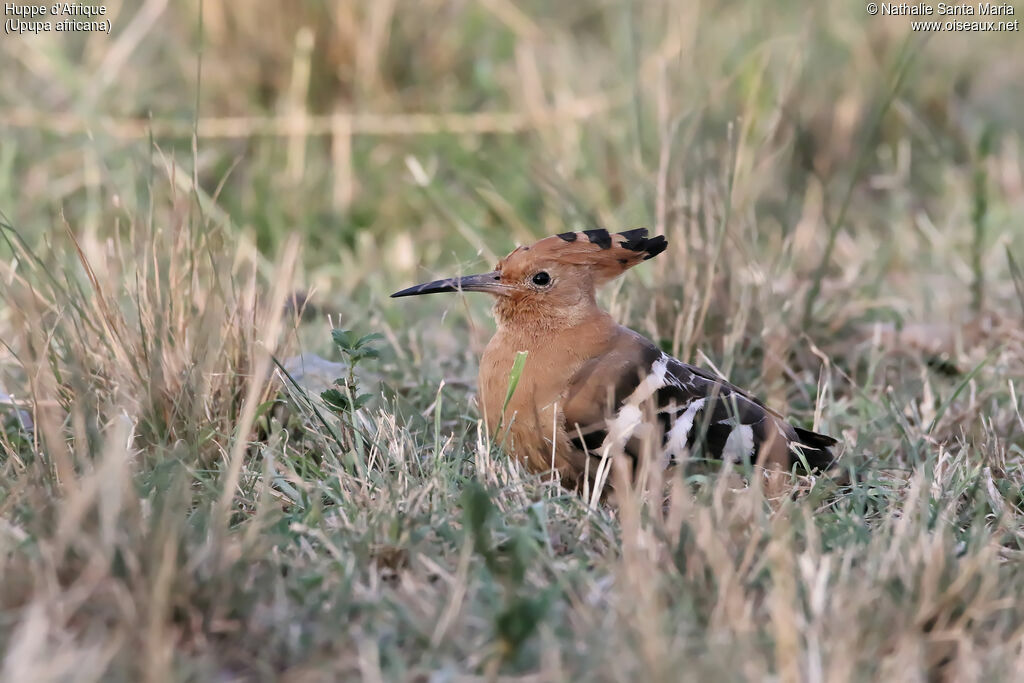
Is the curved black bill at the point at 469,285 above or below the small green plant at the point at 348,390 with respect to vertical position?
above

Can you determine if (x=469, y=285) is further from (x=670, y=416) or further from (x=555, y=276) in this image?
(x=670, y=416)

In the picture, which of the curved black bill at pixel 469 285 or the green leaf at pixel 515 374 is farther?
the curved black bill at pixel 469 285

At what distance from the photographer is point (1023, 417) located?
9.45 feet

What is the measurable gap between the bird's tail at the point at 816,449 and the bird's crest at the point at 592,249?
1.76 ft

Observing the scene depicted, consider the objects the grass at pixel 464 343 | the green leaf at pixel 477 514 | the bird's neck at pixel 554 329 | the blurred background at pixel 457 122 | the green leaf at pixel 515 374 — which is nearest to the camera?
the grass at pixel 464 343

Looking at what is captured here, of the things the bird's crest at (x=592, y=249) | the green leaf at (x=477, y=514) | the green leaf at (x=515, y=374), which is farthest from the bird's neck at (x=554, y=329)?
the green leaf at (x=477, y=514)

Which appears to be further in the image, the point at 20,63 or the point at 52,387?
the point at 20,63

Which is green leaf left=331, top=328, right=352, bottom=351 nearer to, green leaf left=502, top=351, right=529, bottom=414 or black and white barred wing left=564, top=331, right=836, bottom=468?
green leaf left=502, top=351, right=529, bottom=414

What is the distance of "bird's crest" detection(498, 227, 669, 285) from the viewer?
2834 millimetres

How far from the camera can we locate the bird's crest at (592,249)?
283cm

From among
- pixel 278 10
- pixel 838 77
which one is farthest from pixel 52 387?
pixel 838 77

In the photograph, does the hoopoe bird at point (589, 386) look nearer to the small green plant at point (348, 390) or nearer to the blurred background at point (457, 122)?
the small green plant at point (348, 390)

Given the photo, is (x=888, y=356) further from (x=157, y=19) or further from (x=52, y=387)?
(x=157, y=19)

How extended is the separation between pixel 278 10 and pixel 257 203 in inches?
35.9
